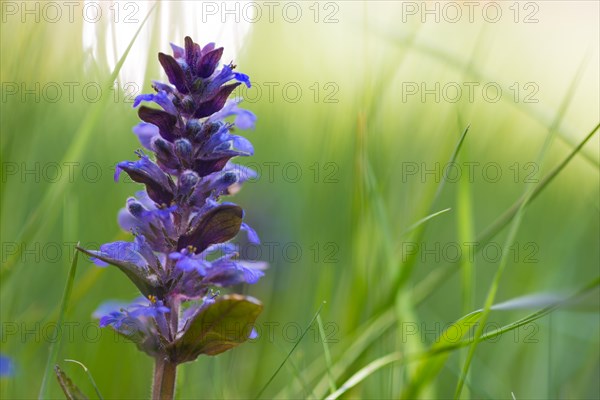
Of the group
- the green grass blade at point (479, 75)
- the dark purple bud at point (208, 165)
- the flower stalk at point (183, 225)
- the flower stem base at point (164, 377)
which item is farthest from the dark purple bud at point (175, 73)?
the green grass blade at point (479, 75)

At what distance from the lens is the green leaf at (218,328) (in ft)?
3.35

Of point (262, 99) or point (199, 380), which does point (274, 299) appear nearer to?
point (199, 380)

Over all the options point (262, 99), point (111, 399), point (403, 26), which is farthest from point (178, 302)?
point (262, 99)

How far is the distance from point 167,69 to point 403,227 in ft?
2.95

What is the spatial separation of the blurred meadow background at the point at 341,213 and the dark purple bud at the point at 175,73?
0.78 feet

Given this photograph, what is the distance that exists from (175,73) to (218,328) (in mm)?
384

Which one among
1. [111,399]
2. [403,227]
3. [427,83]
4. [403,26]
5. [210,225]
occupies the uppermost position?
[403,26]

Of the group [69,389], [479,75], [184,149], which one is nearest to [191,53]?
[184,149]

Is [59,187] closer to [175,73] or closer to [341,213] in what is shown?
[175,73]

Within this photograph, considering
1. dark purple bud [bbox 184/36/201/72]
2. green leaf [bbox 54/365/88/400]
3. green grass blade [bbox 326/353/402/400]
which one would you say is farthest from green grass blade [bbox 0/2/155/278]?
green grass blade [bbox 326/353/402/400]

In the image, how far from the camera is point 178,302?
108 centimetres

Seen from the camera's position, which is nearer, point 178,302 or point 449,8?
point 178,302

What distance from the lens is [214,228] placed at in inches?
42.1

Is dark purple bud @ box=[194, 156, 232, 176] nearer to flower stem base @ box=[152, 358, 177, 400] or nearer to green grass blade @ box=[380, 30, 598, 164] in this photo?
flower stem base @ box=[152, 358, 177, 400]
